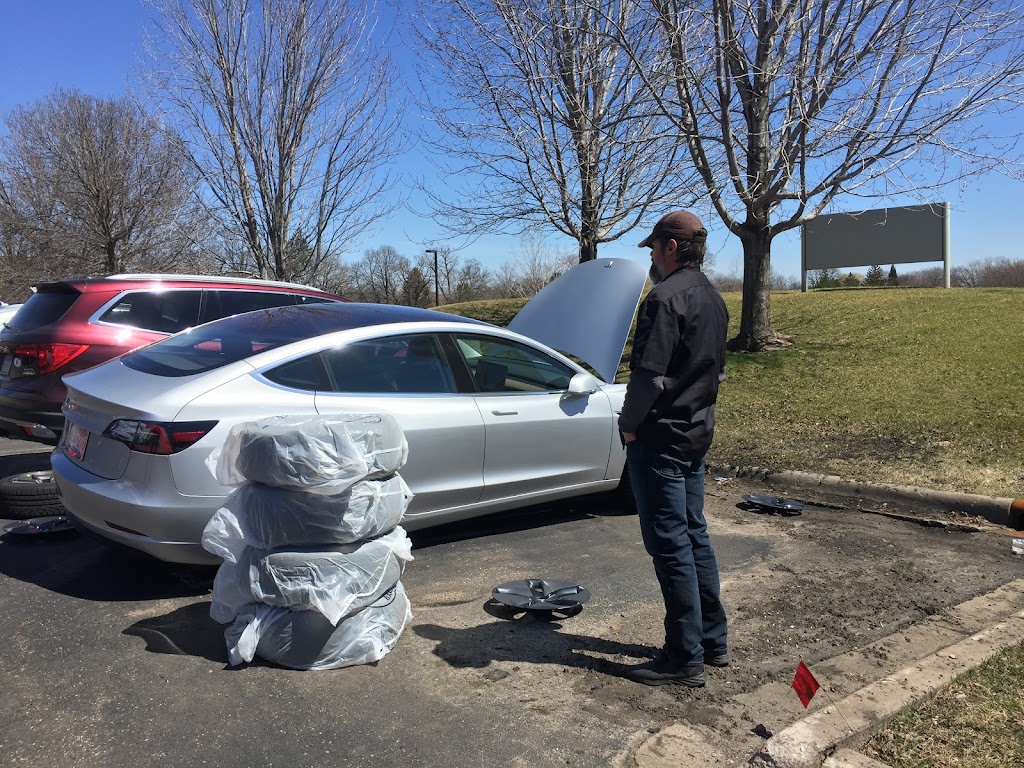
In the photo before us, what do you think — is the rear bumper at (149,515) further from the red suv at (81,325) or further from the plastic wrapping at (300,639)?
the red suv at (81,325)

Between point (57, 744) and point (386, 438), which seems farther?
point (386, 438)

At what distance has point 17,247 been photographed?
111 feet

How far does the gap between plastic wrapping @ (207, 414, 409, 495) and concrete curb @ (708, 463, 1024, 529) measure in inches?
180

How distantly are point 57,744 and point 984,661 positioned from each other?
368 centimetres

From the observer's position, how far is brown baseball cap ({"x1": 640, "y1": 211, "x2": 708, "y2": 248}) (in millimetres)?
3230

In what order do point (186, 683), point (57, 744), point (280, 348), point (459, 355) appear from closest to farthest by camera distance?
point (57, 744) < point (186, 683) < point (280, 348) < point (459, 355)

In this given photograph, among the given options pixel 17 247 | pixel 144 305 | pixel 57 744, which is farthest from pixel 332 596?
pixel 17 247

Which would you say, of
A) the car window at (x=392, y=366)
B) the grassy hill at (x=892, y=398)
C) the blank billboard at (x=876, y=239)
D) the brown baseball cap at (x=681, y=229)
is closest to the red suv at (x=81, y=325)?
the car window at (x=392, y=366)

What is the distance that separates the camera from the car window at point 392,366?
4.40 metres

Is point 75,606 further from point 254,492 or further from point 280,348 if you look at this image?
point 280,348

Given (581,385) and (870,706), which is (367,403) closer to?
(581,385)

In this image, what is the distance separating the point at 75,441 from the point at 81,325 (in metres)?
2.53

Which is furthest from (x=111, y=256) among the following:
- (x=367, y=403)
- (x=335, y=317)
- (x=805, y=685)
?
(x=805, y=685)

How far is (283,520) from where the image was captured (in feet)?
10.6
